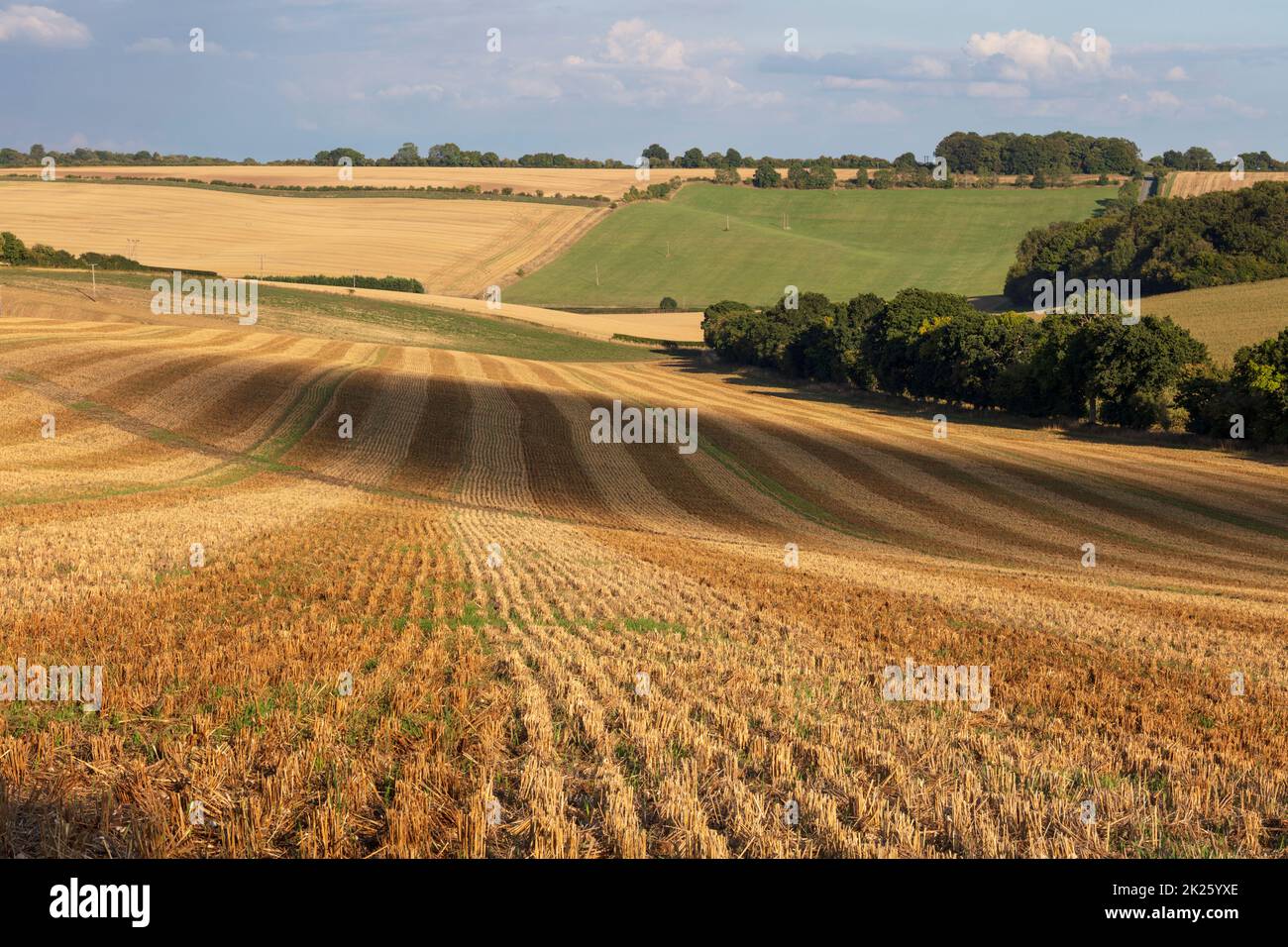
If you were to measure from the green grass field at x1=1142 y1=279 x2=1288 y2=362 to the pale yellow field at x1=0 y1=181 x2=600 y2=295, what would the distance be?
331ft

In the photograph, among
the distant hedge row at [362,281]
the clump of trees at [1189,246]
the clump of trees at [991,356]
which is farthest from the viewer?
the distant hedge row at [362,281]

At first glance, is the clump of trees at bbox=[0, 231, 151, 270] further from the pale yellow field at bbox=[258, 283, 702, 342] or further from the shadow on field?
the shadow on field

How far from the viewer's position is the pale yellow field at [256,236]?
156 metres

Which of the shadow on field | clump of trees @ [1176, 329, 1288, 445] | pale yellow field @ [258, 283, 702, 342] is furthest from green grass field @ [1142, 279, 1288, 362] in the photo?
pale yellow field @ [258, 283, 702, 342]

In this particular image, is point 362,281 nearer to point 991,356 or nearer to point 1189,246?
point 991,356

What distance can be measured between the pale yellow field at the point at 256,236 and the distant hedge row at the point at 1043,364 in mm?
74306

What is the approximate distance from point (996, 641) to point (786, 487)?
34859 mm

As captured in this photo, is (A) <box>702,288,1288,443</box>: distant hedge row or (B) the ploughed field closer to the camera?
(B) the ploughed field

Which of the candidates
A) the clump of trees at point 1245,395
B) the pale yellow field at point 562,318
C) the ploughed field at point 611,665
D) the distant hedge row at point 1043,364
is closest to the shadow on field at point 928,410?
the distant hedge row at point 1043,364

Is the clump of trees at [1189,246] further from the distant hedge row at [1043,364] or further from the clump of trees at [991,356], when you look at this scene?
the distant hedge row at [1043,364]

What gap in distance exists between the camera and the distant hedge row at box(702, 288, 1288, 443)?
66688 millimetres

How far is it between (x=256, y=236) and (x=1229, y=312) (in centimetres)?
14614
